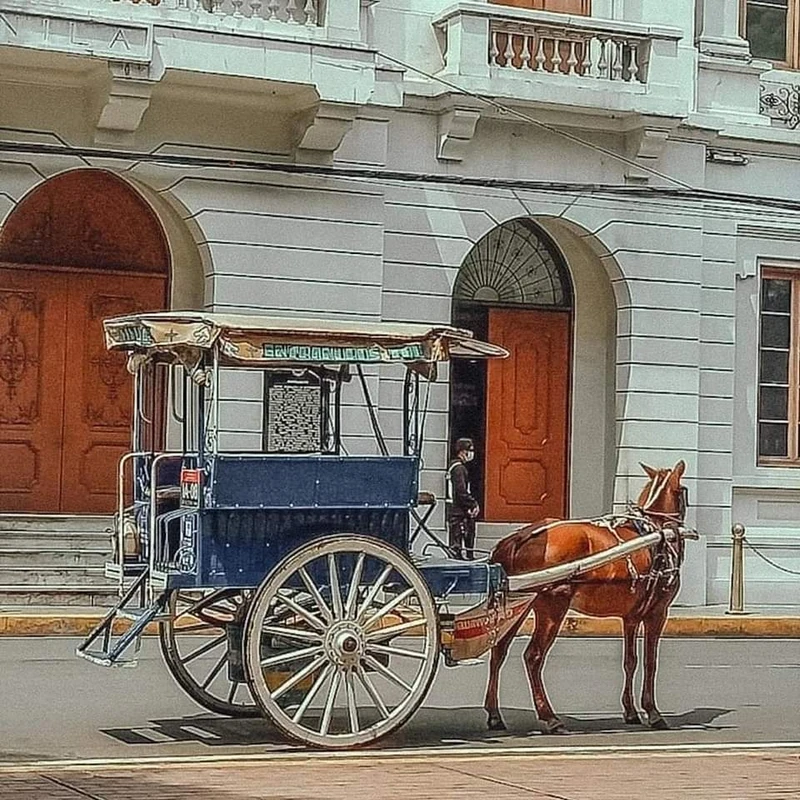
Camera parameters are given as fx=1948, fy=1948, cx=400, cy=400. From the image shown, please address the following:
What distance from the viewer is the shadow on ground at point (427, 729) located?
1145 cm

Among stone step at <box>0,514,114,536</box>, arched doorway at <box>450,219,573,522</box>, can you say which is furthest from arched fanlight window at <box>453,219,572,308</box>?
stone step at <box>0,514,114,536</box>

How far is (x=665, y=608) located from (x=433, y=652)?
6.89ft

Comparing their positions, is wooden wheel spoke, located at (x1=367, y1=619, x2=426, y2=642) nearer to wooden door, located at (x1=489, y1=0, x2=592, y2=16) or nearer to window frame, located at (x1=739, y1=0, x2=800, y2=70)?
wooden door, located at (x1=489, y1=0, x2=592, y2=16)

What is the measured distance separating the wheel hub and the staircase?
8.85 meters

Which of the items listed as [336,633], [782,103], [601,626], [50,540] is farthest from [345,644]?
[782,103]

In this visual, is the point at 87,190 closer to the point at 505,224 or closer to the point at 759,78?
the point at 505,224

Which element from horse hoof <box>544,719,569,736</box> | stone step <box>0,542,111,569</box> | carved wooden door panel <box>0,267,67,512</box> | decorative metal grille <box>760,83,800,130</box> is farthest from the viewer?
decorative metal grille <box>760,83,800,130</box>

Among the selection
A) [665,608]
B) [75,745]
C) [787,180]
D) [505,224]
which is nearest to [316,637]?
[75,745]

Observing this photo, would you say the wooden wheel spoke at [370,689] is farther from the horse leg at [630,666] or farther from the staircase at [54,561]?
the staircase at [54,561]

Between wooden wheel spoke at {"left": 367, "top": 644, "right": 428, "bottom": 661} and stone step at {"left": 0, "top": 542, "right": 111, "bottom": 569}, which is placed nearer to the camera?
wooden wheel spoke at {"left": 367, "top": 644, "right": 428, "bottom": 661}

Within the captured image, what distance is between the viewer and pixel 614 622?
1997 centimetres

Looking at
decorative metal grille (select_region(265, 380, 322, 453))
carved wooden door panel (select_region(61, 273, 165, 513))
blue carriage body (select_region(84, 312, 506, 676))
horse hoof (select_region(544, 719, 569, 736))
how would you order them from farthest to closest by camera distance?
carved wooden door panel (select_region(61, 273, 165, 513)) → decorative metal grille (select_region(265, 380, 322, 453)) → horse hoof (select_region(544, 719, 569, 736)) → blue carriage body (select_region(84, 312, 506, 676))

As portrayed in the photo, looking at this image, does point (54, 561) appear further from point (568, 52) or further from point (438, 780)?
point (438, 780)

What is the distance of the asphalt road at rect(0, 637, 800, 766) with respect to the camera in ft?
37.5
